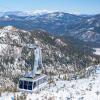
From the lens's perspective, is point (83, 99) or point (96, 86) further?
point (96, 86)

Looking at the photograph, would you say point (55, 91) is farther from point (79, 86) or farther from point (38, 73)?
point (38, 73)

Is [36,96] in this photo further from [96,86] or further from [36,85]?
[96,86]

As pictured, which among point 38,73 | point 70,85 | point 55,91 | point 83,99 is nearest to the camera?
point 83,99

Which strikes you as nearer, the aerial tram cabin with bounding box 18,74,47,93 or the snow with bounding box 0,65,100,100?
the snow with bounding box 0,65,100,100

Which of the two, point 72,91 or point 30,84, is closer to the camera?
point 72,91

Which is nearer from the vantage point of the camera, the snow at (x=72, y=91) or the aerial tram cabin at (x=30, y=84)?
the snow at (x=72, y=91)

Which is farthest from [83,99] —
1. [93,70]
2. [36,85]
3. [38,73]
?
[93,70]

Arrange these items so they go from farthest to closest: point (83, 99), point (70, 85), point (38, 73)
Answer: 1. point (38, 73)
2. point (70, 85)
3. point (83, 99)

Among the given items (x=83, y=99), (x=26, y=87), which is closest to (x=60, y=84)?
(x=26, y=87)

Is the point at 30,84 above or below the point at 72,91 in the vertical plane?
above
